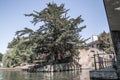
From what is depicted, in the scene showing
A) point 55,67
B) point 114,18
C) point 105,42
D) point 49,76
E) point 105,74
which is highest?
point 105,42

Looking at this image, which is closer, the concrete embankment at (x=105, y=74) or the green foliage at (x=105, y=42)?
the concrete embankment at (x=105, y=74)

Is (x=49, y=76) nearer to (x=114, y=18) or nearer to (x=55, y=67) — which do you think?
(x=55, y=67)

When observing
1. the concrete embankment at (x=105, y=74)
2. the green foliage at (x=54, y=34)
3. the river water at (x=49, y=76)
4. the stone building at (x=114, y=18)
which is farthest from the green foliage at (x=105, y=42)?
the stone building at (x=114, y=18)

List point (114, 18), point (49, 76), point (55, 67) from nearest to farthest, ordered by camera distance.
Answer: point (114, 18) < point (49, 76) < point (55, 67)

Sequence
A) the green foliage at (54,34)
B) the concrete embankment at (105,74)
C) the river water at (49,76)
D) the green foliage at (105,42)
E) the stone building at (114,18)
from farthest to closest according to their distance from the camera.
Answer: the green foliage at (105,42) < the green foliage at (54,34) < the river water at (49,76) < the concrete embankment at (105,74) < the stone building at (114,18)

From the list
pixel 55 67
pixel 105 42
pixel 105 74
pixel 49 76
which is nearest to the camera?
pixel 105 74

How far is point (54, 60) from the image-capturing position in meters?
35.6

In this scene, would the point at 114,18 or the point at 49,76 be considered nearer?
the point at 114,18

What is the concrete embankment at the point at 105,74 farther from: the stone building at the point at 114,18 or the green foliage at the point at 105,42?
the green foliage at the point at 105,42

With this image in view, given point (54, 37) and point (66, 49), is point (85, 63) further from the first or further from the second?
point (54, 37)

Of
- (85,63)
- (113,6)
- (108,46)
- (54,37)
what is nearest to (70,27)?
(54,37)

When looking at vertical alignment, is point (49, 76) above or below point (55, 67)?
below

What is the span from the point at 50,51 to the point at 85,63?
9.99m

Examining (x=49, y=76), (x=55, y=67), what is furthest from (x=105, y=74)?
(x=55, y=67)
